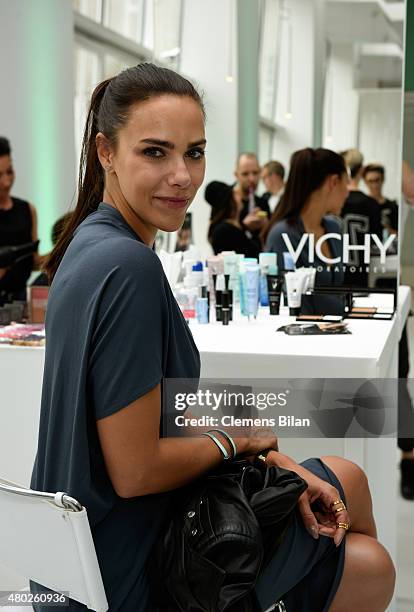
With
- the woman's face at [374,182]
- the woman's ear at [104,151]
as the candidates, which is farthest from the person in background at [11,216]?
the woman's ear at [104,151]

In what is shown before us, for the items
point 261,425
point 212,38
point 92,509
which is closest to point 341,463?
point 261,425

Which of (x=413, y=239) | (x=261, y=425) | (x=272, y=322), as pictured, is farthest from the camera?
(x=413, y=239)

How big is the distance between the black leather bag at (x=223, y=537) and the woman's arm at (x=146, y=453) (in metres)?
0.03

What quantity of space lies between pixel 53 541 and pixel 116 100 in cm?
55

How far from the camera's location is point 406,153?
239 centimetres

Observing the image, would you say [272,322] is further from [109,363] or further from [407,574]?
[109,363]

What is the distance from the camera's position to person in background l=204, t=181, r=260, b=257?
2.71 m

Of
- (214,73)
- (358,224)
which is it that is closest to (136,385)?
(358,224)

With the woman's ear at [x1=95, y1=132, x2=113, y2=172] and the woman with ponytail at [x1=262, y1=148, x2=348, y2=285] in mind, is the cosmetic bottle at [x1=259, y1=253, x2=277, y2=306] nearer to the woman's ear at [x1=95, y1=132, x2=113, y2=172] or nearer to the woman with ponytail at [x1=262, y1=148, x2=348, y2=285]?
the woman with ponytail at [x1=262, y1=148, x2=348, y2=285]

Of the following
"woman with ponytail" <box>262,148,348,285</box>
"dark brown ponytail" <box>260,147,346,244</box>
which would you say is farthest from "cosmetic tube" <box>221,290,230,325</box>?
"dark brown ponytail" <box>260,147,346,244</box>

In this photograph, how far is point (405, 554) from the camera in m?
2.14

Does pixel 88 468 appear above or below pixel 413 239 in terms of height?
below

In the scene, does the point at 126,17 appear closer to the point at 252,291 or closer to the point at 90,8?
the point at 90,8

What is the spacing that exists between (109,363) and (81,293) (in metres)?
0.09
